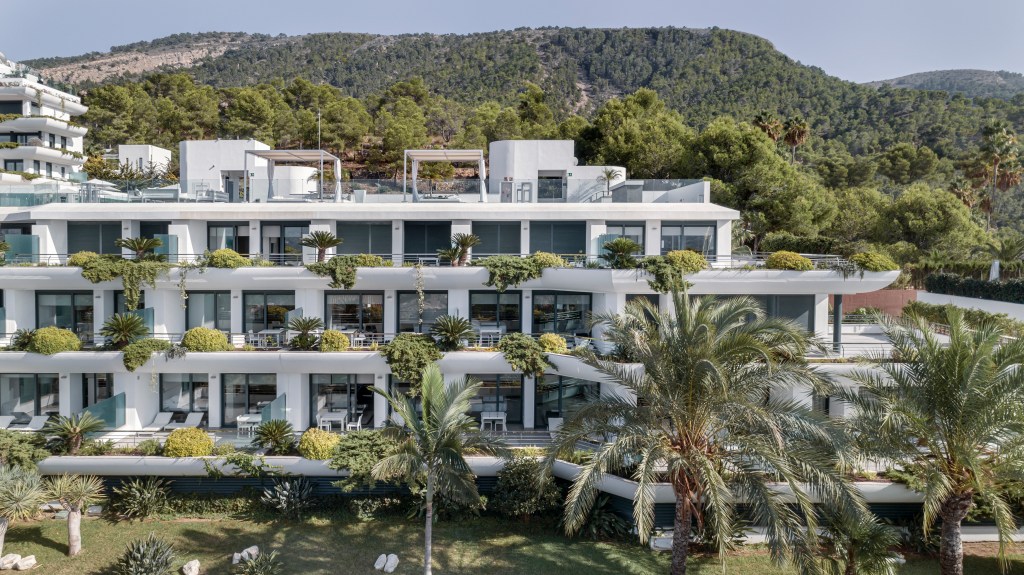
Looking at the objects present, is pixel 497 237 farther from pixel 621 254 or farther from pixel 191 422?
pixel 191 422

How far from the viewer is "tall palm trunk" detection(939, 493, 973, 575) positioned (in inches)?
553

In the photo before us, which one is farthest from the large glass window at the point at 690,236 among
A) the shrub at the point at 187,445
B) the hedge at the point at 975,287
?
the hedge at the point at 975,287

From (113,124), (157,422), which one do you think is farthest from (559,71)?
(157,422)

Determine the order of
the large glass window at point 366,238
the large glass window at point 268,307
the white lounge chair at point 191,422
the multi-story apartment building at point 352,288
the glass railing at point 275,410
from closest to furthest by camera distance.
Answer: the glass railing at point 275,410 < the multi-story apartment building at point 352,288 < the white lounge chair at point 191,422 < the large glass window at point 268,307 < the large glass window at point 366,238

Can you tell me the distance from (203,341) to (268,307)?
310 centimetres

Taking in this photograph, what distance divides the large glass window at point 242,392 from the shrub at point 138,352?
8.76 feet

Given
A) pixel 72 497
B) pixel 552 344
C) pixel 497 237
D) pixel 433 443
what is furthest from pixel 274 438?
pixel 497 237

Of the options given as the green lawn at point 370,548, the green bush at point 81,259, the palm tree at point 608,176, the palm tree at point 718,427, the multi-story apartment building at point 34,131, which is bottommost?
the green lawn at point 370,548

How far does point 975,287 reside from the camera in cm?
3516

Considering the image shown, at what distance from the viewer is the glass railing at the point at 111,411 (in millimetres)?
21938

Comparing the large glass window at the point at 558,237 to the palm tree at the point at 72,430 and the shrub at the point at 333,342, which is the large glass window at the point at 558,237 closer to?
the shrub at the point at 333,342

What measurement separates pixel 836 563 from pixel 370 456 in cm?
1272

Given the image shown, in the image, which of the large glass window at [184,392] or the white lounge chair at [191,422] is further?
the large glass window at [184,392]

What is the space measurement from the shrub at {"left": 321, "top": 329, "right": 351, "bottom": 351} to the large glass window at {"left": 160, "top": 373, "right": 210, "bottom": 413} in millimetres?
5732
